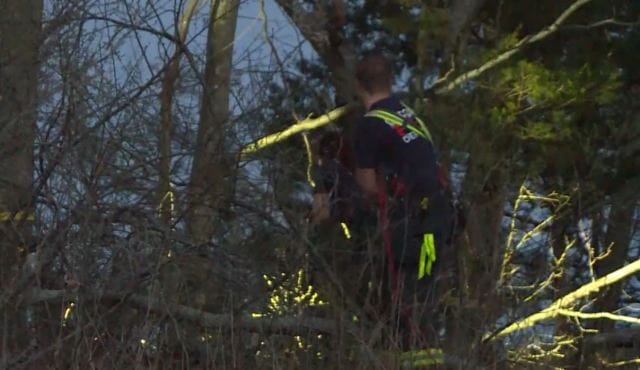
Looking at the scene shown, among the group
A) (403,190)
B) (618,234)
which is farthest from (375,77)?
(618,234)

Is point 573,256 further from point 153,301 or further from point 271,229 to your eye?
point 153,301

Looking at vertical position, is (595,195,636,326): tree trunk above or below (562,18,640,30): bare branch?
below

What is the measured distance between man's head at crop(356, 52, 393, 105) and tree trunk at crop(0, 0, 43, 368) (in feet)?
4.65

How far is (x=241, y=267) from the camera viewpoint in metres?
5.62

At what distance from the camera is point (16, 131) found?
18.1 ft

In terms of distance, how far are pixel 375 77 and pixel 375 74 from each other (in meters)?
0.02

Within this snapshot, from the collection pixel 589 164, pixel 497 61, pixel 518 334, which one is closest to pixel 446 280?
pixel 518 334

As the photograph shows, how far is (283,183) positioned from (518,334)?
1266 mm

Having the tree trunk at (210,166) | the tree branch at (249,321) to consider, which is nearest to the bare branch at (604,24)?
the tree trunk at (210,166)

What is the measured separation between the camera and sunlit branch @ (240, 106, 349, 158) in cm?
610

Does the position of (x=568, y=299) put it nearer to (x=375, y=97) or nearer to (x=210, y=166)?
(x=375, y=97)

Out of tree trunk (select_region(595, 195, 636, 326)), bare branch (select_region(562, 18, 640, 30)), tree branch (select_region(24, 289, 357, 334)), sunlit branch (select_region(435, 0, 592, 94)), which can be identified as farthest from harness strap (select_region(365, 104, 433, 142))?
bare branch (select_region(562, 18, 640, 30))

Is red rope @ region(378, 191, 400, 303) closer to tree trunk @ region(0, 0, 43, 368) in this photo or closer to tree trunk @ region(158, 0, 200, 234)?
tree trunk @ region(158, 0, 200, 234)

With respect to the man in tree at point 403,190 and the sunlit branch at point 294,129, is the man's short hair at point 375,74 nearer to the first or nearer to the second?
the man in tree at point 403,190
